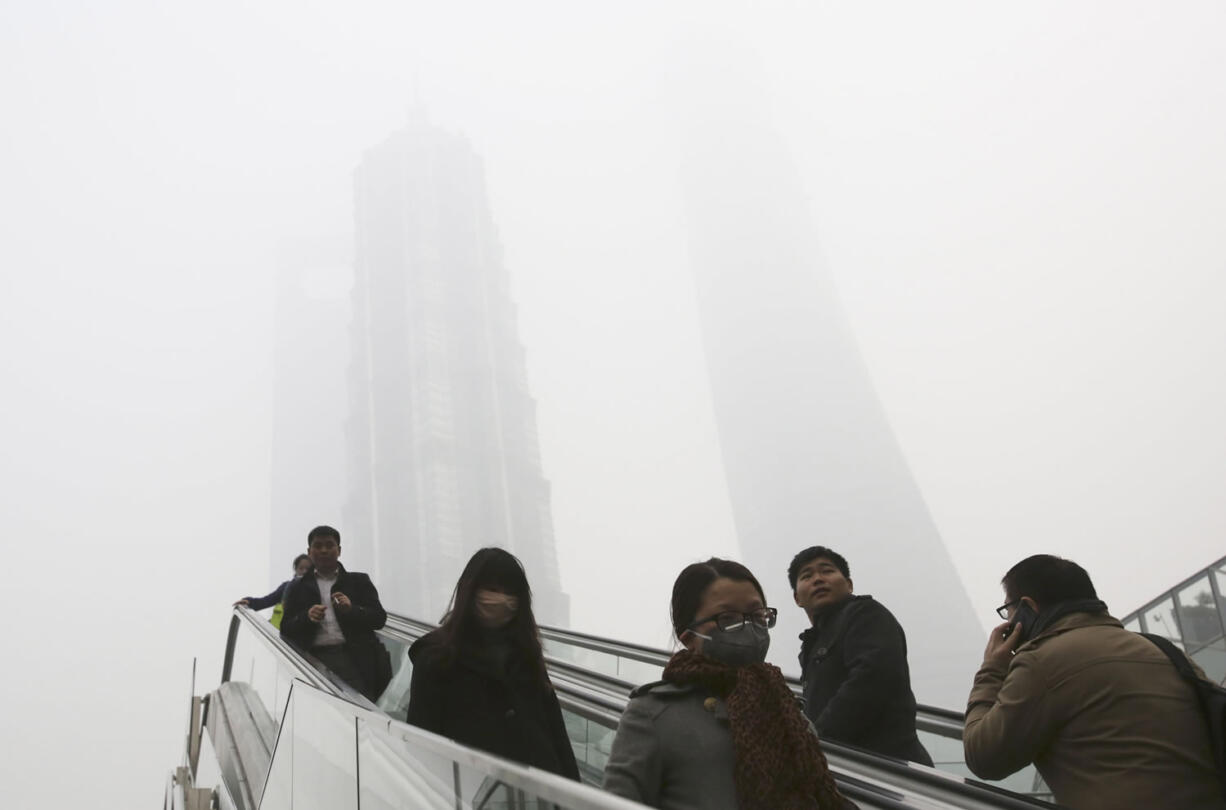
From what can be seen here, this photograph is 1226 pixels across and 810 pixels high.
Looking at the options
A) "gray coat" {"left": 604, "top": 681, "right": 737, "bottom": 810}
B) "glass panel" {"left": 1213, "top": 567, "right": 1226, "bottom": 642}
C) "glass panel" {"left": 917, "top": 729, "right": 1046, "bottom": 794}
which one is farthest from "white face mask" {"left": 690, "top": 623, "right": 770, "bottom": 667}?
"glass panel" {"left": 1213, "top": 567, "right": 1226, "bottom": 642}

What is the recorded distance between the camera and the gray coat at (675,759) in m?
1.62

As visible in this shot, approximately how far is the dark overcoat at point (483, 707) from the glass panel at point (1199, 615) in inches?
207

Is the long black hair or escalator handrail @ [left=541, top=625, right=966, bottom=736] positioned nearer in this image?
the long black hair

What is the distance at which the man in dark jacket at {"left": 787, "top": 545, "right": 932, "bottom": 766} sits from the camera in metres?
2.57

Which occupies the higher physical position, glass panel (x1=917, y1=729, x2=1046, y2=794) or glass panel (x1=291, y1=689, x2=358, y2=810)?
glass panel (x1=291, y1=689, x2=358, y2=810)

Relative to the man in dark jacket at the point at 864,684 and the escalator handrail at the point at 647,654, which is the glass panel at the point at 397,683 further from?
the man in dark jacket at the point at 864,684

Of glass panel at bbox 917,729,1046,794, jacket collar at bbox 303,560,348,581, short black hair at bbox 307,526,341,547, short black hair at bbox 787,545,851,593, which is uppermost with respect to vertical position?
short black hair at bbox 307,526,341,547

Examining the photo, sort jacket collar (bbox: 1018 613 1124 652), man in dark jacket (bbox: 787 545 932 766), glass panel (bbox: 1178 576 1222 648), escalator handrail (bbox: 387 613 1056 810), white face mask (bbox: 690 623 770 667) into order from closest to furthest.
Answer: white face mask (bbox: 690 623 770 667) → jacket collar (bbox: 1018 613 1124 652) → escalator handrail (bbox: 387 613 1056 810) → man in dark jacket (bbox: 787 545 932 766) → glass panel (bbox: 1178 576 1222 648)

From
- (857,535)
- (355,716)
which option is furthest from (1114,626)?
(857,535)

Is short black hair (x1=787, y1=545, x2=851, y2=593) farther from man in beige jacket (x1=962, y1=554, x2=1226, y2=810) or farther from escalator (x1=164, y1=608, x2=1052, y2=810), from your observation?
man in beige jacket (x1=962, y1=554, x2=1226, y2=810)

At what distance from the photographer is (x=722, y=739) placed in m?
1.65

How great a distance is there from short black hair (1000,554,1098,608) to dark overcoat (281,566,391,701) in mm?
2837

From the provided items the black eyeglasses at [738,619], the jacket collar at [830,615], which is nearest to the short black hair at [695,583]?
the black eyeglasses at [738,619]

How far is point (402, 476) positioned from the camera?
72312 millimetres
